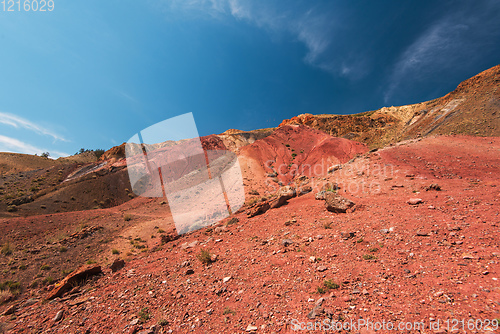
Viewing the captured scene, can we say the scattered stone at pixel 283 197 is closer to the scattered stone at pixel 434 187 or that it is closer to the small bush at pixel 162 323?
the scattered stone at pixel 434 187

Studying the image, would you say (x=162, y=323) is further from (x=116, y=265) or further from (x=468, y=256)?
(x=468, y=256)

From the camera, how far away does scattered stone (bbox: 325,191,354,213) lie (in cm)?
931

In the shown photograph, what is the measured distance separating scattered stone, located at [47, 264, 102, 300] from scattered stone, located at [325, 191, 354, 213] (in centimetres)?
1148

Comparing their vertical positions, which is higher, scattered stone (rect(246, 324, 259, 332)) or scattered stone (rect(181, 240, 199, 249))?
scattered stone (rect(181, 240, 199, 249))

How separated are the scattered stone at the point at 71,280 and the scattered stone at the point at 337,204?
37.7 ft

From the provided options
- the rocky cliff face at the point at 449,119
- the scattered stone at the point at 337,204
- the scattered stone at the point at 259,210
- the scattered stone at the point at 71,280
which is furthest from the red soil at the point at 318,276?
the rocky cliff face at the point at 449,119

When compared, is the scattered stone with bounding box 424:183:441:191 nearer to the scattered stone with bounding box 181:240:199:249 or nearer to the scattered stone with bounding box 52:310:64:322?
the scattered stone with bounding box 181:240:199:249

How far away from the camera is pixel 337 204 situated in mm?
9555

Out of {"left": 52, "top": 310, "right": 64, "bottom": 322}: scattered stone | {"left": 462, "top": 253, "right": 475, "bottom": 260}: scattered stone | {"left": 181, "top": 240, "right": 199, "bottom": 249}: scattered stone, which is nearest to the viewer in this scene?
{"left": 462, "top": 253, "right": 475, "bottom": 260}: scattered stone

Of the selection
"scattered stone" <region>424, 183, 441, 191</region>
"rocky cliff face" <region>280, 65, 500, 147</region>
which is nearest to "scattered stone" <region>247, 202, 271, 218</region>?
"scattered stone" <region>424, 183, 441, 191</region>

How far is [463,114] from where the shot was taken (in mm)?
28328

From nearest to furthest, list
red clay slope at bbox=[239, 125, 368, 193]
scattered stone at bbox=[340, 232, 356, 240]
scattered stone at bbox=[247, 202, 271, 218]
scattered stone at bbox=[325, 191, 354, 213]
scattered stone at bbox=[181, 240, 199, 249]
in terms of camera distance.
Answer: scattered stone at bbox=[340, 232, 356, 240], scattered stone at bbox=[325, 191, 354, 213], scattered stone at bbox=[181, 240, 199, 249], scattered stone at bbox=[247, 202, 271, 218], red clay slope at bbox=[239, 125, 368, 193]

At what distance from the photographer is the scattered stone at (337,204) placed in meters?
9.31

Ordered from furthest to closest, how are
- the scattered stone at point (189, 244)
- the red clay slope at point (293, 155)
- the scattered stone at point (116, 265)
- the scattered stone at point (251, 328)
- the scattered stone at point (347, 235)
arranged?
1. the red clay slope at point (293, 155)
2. the scattered stone at point (189, 244)
3. the scattered stone at point (116, 265)
4. the scattered stone at point (347, 235)
5. the scattered stone at point (251, 328)
